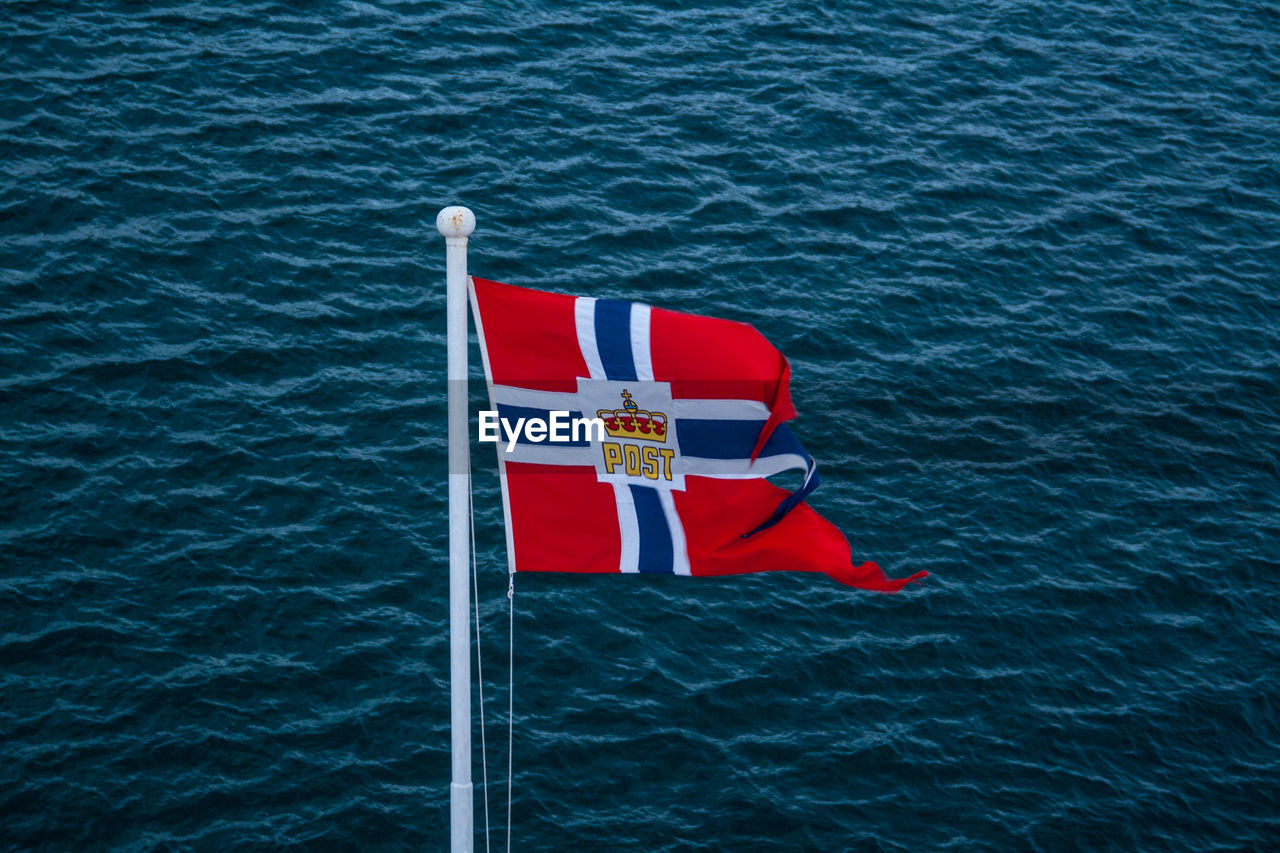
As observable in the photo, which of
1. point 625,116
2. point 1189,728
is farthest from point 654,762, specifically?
point 625,116

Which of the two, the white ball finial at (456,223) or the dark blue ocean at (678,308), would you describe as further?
the dark blue ocean at (678,308)

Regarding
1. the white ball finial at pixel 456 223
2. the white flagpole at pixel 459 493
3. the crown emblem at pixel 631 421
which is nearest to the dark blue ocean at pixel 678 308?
the white flagpole at pixel 459 493

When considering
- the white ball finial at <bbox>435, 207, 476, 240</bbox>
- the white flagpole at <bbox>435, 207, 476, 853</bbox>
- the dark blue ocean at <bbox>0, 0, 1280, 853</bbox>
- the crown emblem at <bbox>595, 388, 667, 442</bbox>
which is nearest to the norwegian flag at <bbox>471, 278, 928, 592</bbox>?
the crown emblem at <bbox>595, 388, 667, 442</bbox>
